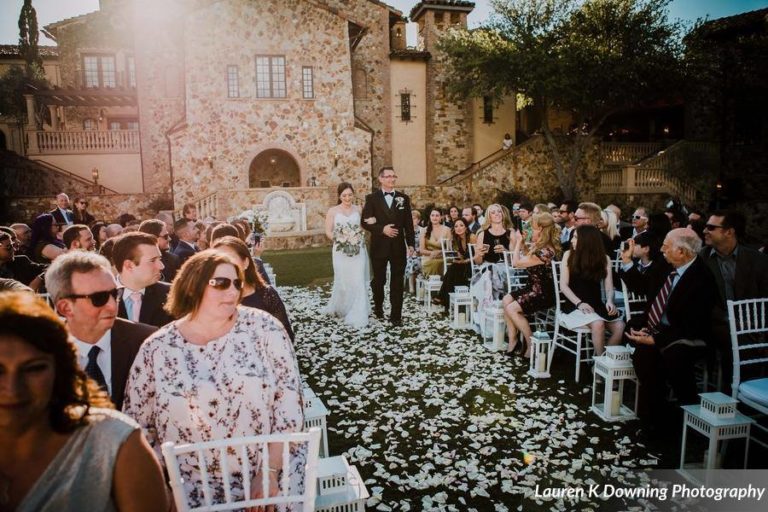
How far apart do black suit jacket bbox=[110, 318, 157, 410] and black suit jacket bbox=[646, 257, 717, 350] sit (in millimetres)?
4113

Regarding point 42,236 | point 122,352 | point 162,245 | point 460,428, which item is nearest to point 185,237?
point 162,245

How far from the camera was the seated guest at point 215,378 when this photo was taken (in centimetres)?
241

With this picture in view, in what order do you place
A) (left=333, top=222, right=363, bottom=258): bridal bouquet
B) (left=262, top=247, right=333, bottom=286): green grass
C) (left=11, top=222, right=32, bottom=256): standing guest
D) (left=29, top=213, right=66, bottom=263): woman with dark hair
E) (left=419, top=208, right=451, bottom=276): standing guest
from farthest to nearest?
(left=262, top=247, right=333, bottom=286): green grass
(left=419, top=208, right=451, bottom=276): standing guest
(left=333, top=222, right=363, bottom=258): bridal bouquet
(left=29, top=213, right=66, bottom=263): woman with dark hair
(left=11, top=222, right=32, bottom=256): standing guest

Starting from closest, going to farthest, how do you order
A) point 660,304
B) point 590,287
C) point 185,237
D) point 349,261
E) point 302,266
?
point 660,304, point 590,287, point 185,237, point 349,261, point 302,266

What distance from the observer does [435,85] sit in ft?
86.4

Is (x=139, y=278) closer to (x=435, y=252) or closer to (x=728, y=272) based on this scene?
(x=728, y=272)

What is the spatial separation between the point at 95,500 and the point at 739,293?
566 centimetres

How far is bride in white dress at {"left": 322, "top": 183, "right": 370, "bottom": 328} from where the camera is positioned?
8188 millimetres

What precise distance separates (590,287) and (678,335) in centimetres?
135

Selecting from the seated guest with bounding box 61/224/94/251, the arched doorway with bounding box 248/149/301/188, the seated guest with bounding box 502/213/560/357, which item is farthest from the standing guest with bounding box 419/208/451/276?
the arched doorway with bounding box 248/149/301/188

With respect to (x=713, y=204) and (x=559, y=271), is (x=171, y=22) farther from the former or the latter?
(x=713, y=204)

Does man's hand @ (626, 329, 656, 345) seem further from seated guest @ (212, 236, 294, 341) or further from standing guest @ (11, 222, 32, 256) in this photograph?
standing guest @ (11, 222, 32, 256)

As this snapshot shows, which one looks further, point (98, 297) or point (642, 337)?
point (642, 337)

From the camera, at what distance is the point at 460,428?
4605 millimetres
